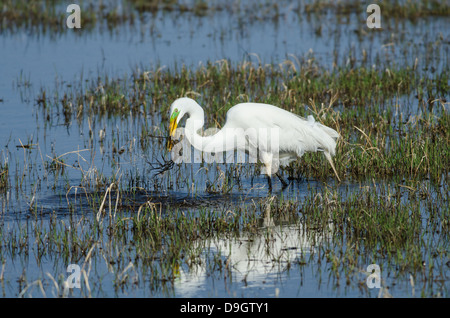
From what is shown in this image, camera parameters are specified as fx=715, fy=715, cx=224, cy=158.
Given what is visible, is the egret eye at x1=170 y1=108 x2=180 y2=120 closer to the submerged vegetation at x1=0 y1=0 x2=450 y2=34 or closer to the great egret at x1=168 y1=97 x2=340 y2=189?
the great egret at x1=168 y1=97 x2=340 y2=189

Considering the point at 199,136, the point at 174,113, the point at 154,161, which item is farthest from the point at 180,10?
the point at 174,113

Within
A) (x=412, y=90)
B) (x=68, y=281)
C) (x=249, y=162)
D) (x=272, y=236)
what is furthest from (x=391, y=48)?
(x=68, y=281)

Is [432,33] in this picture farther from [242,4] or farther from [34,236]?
[34,236]

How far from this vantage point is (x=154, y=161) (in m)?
9.38

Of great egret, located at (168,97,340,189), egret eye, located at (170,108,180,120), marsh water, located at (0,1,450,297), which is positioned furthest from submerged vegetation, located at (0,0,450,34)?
egret eye, located at (170,108,180,120)

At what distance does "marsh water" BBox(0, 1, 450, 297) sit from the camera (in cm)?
552

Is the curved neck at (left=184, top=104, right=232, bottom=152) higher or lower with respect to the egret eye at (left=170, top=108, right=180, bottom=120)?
lower

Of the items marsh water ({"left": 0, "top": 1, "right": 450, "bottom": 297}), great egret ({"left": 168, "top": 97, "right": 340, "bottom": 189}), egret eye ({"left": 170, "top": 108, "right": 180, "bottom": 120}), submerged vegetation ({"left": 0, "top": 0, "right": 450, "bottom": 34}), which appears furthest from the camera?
submerged vegetation ({"left": 0, "top": 0, "right": 450, "bottom": 34})

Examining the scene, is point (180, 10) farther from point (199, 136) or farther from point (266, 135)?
point (199, 136)

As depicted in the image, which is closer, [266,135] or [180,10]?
[266,135]

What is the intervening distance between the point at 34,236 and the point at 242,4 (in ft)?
55.9

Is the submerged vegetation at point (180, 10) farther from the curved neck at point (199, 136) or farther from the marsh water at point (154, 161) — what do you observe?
the curved neck at point (199, 136)

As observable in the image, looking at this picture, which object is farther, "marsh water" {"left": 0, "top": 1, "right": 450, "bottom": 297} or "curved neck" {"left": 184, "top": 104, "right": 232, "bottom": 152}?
"curved neck" {"left": 184, "top": 104, "right": 232, "bottom": 152}

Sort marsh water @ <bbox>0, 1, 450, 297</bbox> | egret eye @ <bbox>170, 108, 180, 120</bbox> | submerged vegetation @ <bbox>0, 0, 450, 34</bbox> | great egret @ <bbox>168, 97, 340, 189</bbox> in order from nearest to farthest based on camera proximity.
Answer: marsh water @ <bbox>0, 1, 450, 297</bbox> → egret eye @ <bbox>170, 108, 180, 120</bbox> → great egret @ <bbox>168, 97, 340, 189</bbox> → submerged vegetation @ <bbox>0, 0, 450, 34</bbox>
